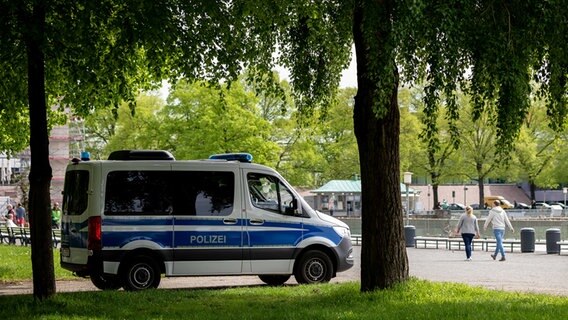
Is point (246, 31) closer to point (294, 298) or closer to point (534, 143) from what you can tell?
point (294, 298)

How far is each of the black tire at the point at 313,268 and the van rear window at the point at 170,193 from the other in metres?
1.68

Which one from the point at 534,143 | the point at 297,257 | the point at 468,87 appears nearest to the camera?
the point at 468,87

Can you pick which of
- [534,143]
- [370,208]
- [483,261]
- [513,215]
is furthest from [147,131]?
[370,208]

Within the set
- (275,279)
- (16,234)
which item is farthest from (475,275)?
(16,234)

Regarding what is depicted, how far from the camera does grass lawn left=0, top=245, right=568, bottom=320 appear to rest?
1111 centimetres

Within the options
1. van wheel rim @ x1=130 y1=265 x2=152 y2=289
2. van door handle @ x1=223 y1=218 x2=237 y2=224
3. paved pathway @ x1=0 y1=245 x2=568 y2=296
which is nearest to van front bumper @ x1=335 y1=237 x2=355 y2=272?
paved pathway @ x1=0 y1=245 x2=568 y2=296

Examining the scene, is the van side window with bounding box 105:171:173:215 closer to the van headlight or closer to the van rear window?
the van rear window

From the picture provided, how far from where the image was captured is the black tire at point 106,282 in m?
15.9

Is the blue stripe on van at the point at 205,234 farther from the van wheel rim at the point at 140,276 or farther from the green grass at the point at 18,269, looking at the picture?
the green grass at the point at 18,269

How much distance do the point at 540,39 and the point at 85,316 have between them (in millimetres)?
6402

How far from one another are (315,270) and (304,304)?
15.3 feet

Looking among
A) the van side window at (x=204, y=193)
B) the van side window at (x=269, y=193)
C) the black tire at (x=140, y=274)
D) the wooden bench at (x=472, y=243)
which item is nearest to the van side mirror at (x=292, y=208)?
the van side window at (x=269, y=193)

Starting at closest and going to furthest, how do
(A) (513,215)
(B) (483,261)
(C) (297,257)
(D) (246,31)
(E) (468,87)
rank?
(E) (468,87)
(D) (246,31)
(C) (297,257)
(B) (483,261)
(A) (513,215)

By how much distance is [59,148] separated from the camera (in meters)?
80.8
